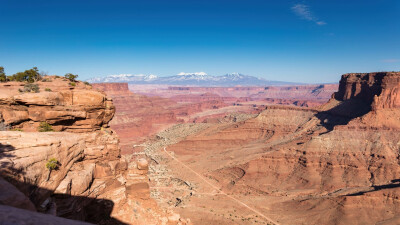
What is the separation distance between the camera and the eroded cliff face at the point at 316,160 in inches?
1409

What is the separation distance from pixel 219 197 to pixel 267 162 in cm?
1552

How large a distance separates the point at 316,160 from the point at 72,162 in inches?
1931

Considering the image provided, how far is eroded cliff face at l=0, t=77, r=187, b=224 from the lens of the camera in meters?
11.9

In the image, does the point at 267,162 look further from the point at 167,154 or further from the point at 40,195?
the point at 40,195

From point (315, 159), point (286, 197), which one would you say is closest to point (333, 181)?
point (315, 159)

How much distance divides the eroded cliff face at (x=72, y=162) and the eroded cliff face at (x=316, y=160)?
2007 cm

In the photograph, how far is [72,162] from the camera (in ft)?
50.8

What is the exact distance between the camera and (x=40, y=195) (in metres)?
11.8

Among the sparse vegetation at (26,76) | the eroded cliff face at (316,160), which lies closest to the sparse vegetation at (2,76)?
the sparse vegetation at (26,76)

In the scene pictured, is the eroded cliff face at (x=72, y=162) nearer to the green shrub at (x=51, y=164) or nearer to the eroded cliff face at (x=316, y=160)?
the green shrub at (x=51, y=164)

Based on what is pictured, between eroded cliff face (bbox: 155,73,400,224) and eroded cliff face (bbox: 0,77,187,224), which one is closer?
eroded cliff face (bbox: 0,77,187,224)

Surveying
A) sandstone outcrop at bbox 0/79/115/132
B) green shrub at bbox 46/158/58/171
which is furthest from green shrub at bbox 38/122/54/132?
green shrub at bbox 46/158/58/171

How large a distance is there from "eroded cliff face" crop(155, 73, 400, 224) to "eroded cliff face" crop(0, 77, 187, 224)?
20069mm

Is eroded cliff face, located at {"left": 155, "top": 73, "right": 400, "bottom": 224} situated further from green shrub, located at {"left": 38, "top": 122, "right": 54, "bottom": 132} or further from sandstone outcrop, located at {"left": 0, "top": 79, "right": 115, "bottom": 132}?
green shrub, located at {"left": 38, "top": 122, "right": 54, "bottom": 132}
